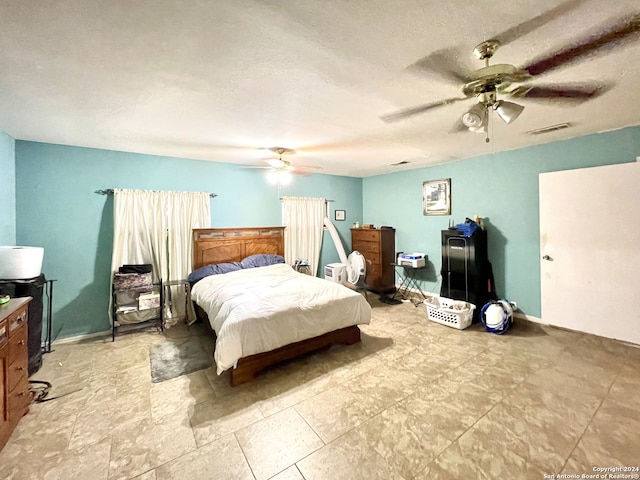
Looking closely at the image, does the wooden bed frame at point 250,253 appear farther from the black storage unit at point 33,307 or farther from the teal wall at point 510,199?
the teal wall at point 510,199

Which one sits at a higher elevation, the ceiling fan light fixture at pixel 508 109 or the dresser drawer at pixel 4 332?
the ceiling fan light fixture at pixel 508 109

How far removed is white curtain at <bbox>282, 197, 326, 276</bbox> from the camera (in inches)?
194

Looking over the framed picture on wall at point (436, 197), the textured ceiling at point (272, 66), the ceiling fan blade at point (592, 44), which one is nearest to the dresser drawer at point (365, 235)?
the framed picture on wall at point (436, 197)

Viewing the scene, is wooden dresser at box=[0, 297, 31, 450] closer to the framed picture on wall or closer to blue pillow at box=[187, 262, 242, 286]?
blue pillow at box=[187, 262, 242, 286]

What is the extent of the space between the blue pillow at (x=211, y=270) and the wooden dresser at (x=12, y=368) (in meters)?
1.76

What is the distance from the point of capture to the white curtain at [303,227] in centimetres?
493

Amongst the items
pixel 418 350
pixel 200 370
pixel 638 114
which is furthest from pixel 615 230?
pixel 200 370

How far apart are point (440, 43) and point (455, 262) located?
3212 mm

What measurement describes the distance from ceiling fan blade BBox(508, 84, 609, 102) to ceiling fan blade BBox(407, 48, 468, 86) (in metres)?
0.39

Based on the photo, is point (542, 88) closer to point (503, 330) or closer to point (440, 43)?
point (440, 43)

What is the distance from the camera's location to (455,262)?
3.96 m

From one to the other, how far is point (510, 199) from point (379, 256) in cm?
224

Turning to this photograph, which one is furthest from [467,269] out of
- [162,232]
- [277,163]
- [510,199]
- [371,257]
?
[162,232]

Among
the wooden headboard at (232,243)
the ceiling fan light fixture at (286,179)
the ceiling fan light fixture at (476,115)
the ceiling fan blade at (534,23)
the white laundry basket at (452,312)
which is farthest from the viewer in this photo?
the ceiling fan light fixture at (286,179)
